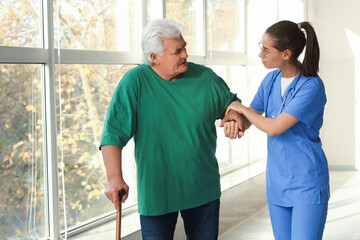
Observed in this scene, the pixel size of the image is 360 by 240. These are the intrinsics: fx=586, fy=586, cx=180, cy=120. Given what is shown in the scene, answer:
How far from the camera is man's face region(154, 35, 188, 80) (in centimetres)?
207

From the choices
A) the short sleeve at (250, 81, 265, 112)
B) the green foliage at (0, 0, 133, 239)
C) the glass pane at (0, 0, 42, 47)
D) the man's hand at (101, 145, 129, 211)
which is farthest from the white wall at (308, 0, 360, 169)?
the man's hand at (101, 145, 129, 211)

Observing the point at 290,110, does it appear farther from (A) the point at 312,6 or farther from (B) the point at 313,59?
(A) the point at 312,6

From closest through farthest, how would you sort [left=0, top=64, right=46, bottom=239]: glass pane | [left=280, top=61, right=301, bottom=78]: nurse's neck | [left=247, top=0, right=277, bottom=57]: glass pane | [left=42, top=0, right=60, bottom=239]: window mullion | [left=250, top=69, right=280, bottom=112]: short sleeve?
1. [left=280, top=61, right=301, bottom=78]: nurse's neck
2. [left=250, top=69, right=280, bottom=112]: short sleeve
3. [left=0, top=64, right=46, bottom=239]: glass pane
4. [left=42, top=0, right=60, bottom=239]: window mullion
5. [left=247, top=0, right=277, bottom=57]: glass pane

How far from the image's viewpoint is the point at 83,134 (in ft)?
10.7

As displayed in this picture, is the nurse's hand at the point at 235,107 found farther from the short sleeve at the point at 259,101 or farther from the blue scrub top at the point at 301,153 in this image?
the short sleeve at the point at 259,101

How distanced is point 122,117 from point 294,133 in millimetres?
770

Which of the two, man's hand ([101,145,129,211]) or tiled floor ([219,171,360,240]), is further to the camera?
tiled floor ([219,171,360,240])

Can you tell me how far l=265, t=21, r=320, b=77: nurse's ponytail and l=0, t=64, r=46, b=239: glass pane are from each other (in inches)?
46.8

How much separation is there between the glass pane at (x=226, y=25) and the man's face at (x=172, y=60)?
2.85 m

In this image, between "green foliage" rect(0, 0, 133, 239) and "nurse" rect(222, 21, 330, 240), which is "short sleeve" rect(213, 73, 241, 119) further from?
"green foliage" rect(0, 0, 133, 239)

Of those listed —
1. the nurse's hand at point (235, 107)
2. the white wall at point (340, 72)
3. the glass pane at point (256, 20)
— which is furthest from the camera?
the white wall at point (340, 72)

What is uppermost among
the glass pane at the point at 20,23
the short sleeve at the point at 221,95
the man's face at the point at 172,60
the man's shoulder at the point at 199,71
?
the glass pane at the point at 20,23

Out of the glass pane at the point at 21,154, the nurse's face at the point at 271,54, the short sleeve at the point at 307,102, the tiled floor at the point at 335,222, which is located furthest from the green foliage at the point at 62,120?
the tiled floor at the point at 335,222

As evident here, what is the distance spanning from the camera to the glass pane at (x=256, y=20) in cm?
602
